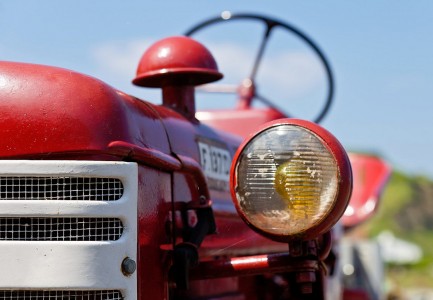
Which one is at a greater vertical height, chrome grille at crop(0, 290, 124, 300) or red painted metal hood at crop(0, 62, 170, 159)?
red painted metal hood at crop(0, 62, 170, 159)

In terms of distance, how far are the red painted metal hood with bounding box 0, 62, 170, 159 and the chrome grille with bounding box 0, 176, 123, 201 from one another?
72 millimetres

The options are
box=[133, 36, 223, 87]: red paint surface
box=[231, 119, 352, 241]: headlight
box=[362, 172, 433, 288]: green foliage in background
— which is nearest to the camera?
box=[231, 119, 352, 241]: headlight

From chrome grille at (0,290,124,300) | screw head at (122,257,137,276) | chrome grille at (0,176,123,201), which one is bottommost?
chrome grille at (0,290,124,300)

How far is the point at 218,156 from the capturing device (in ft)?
12.6

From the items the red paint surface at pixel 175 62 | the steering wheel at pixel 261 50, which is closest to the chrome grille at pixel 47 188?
the red paint surface at pixel 175 62

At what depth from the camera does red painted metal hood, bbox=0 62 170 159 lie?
261 centimetres

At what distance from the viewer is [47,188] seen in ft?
8.48

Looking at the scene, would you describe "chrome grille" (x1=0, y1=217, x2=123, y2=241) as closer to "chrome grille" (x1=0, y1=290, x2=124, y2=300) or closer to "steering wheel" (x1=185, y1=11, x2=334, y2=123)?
"chrome grille" (x1=0, y1=290, x2=124, y2=300)

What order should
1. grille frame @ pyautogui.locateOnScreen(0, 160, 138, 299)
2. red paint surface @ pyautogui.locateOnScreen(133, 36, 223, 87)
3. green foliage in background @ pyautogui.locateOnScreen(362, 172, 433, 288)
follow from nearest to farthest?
grille frame @ pyautogui.locateOnScreen(0, 160, 138, 299)
red paint surface @ pyautogui.locateOnScreen(133, 36, 223, 87)
green foliage in background @ pyautogui.locateOnScreen(362, 172, 433, 288)

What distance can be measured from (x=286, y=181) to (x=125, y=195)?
0.47m

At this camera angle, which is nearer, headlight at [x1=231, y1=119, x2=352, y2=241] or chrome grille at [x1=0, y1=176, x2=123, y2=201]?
chrome grille at [x1=0, y1=176, x2=123, y2=201]

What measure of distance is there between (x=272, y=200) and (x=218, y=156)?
109 centimetres

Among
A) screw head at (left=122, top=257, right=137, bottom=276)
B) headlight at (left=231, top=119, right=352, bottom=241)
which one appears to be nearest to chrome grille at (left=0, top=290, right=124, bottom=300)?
screw head at (left=122, top=257, right=137, bottom=276)

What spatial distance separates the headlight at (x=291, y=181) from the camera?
2.73 meters
